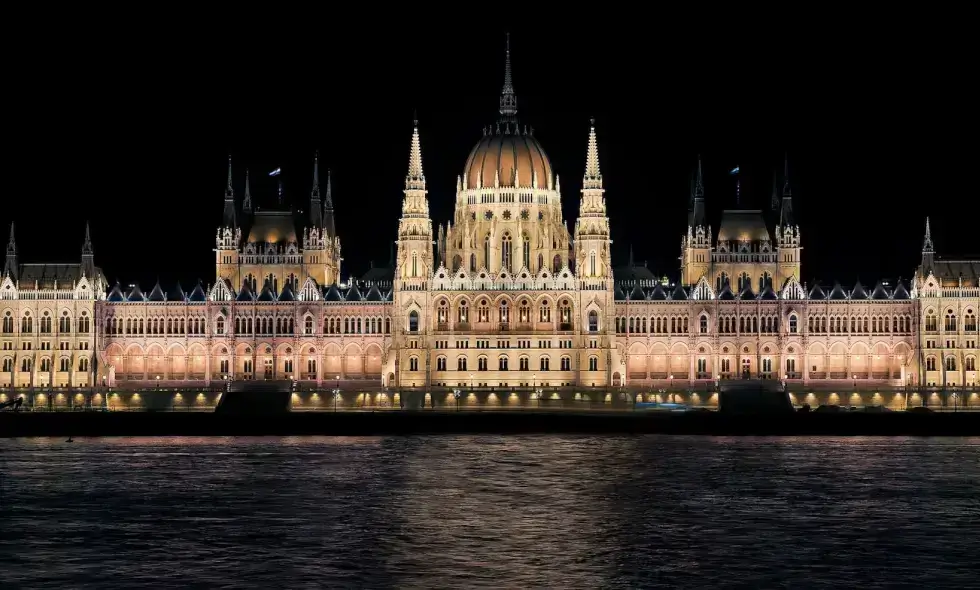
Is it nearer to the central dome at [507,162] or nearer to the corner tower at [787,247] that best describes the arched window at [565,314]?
the central dome at [507,162]

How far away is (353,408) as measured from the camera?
121 metres

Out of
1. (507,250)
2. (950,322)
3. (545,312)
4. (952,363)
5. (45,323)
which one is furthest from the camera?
(507,250)

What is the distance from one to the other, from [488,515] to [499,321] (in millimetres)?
80134

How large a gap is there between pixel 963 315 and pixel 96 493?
95.4 m

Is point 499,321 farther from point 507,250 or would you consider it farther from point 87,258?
point 87,258

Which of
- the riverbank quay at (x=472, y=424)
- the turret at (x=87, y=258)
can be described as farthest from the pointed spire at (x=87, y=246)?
the riverbank quay at (x=472, y=424)

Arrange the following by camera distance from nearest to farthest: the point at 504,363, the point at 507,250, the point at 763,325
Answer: the point at 504,363 → the point at 763,325 → the point at 507,250

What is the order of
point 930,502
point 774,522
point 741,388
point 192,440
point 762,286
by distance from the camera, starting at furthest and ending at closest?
point 762,286 < point 741,388 < point 192,440 < point 930,502 < point 774,522

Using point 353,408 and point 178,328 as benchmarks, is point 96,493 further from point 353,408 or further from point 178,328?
point 178,328

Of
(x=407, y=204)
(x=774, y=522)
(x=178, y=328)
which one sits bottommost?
(x=774, y=522)

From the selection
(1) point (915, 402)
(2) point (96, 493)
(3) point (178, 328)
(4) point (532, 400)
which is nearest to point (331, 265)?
(3) point (178, 328)

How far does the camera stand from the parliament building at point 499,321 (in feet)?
484

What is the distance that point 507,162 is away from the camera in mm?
157125

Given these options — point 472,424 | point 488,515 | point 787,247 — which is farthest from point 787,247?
point 488,515
